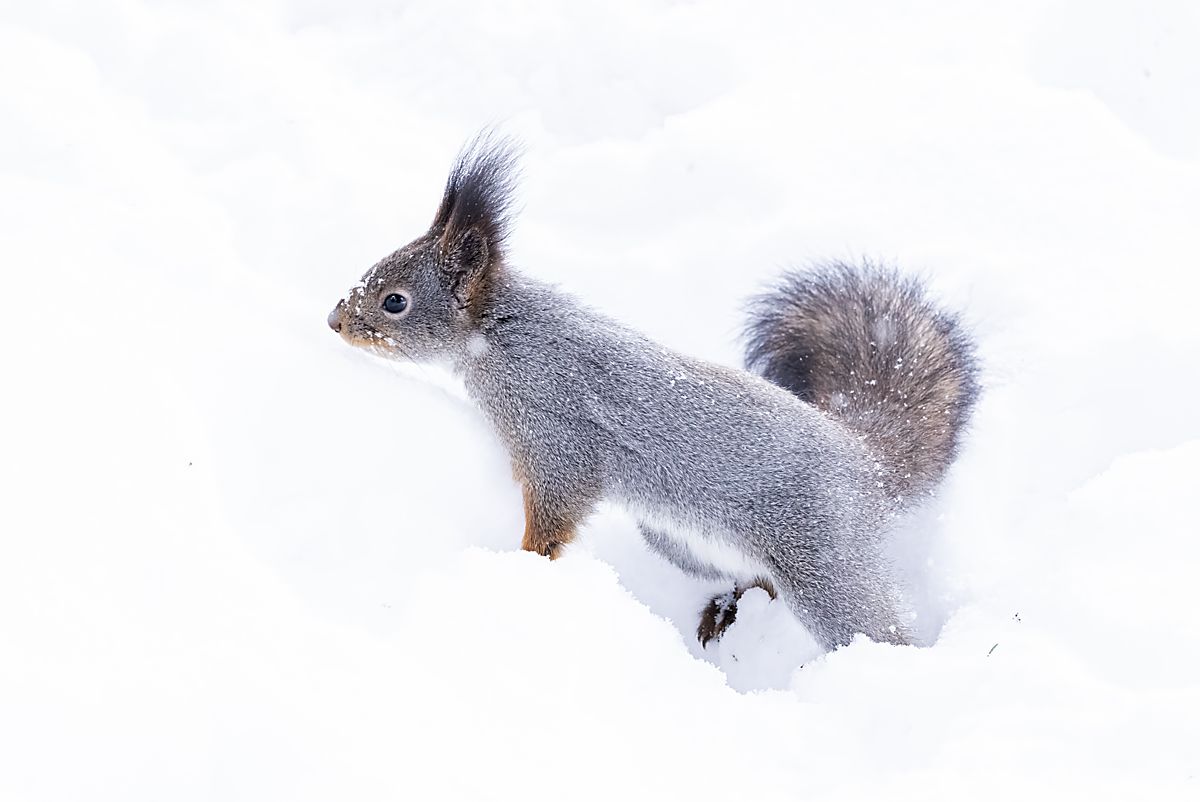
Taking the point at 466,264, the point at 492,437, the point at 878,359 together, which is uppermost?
the point at 878,359

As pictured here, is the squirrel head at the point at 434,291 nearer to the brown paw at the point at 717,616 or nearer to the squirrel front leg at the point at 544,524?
the squirrel front leg at the point at 544,524

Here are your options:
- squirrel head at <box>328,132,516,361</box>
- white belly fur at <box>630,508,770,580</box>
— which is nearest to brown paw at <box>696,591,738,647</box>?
white belly fur at <box>630,508,770,580</box>

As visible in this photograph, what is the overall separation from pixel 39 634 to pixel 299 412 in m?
1.07

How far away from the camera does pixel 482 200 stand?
3428 millimetres

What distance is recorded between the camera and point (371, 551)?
107 inches

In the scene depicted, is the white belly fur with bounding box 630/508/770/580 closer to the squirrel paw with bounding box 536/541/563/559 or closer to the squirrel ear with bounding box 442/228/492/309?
the squirrel paw with bounding box 536/541/563/559

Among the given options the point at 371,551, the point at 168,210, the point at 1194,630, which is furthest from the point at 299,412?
the point at 1194,630

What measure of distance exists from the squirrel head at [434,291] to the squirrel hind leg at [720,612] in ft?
4.47

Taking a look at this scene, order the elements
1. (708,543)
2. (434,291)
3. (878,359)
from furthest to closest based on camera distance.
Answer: (878,359)
(434,291)
(708,543)

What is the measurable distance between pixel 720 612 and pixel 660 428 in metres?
0.91

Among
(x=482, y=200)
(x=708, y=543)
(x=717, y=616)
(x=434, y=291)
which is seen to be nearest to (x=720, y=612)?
(x=717, y=616)

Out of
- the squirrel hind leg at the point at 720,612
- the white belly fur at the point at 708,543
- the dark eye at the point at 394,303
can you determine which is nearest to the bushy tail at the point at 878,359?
the white belly fur at the point at 708,543

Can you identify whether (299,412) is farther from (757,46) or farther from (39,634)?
(757,46)

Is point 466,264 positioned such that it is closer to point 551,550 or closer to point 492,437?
point 492,437
